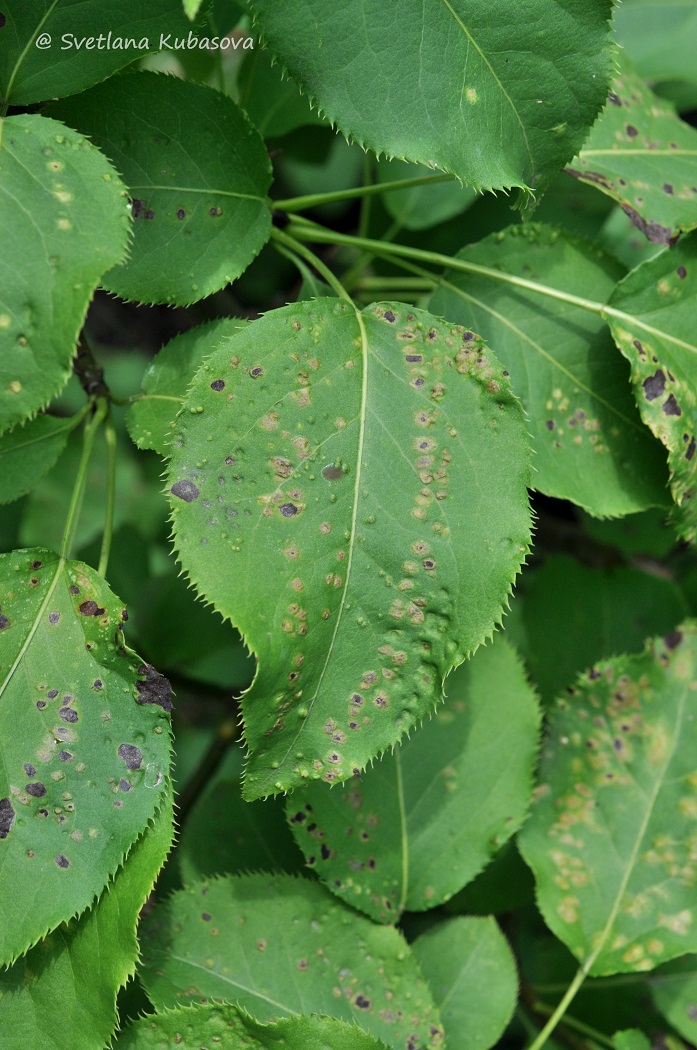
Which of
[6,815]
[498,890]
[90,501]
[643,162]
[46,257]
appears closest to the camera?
[46,257]

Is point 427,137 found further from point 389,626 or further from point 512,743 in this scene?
point 512,743

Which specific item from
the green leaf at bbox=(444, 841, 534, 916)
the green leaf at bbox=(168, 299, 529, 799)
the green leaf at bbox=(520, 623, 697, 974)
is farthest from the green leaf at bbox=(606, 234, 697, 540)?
the green leaf at bbox=(444, 841, 534, 916)

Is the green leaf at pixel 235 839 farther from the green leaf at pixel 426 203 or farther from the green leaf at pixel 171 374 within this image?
the green leaf at pixel 426 203

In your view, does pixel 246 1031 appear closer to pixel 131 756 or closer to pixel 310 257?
pixel 131 756

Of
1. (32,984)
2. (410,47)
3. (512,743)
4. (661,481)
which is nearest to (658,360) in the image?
(661,481)

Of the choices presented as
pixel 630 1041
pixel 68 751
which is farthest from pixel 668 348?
pixel 630 1041

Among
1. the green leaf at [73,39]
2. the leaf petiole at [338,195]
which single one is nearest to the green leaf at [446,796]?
the leaf petiole at [338,195]

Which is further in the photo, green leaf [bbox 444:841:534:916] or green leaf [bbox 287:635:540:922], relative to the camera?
green leaf [bbox 444:841:534:916]

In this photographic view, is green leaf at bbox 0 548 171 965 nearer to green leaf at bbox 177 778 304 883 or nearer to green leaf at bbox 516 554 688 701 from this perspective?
green leaf at bbox 177 778 304 883
